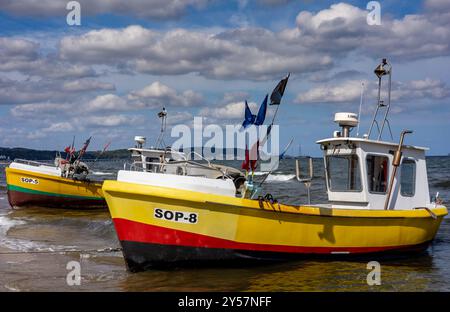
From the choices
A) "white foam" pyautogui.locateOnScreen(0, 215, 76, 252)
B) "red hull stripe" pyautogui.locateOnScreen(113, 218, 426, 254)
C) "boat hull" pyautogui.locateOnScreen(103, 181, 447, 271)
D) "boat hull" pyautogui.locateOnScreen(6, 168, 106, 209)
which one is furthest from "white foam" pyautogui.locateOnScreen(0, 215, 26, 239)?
"boat hull" pyautogui.locateOnScreen(103, 181, 447, 271)

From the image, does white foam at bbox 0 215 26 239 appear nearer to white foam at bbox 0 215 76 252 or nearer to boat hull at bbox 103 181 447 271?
white foam at bbox 0 215 76 252

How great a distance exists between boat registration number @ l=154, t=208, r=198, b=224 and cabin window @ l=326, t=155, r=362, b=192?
4.01 meters

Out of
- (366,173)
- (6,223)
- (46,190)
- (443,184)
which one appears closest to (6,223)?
(6,223)

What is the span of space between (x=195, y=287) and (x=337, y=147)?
Result: 4.70m

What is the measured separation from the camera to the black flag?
10.3 meters

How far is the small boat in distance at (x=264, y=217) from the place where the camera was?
963 centimetres

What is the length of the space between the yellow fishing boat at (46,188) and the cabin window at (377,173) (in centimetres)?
1328

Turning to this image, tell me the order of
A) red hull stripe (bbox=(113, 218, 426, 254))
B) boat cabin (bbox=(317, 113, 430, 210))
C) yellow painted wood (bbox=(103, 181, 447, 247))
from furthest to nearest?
boat cabin (bbox=(317, 113, 430, 210)) < red hull stripe (bbox=(113, 218, 426, 254)) < yellow painted wood (bbox=(103, 181, 447, 247))

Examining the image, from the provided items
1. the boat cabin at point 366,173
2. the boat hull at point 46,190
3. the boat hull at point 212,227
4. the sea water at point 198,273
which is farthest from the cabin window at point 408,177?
the boat hull at point 46,190

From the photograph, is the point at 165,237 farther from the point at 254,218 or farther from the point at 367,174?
the point at 367,174

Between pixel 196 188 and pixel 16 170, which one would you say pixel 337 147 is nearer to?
pixel 196 188

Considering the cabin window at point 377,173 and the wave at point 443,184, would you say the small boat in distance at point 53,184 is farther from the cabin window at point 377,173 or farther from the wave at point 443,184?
the wave at point 443,184

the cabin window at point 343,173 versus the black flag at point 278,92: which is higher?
the black flag at point 278,92
